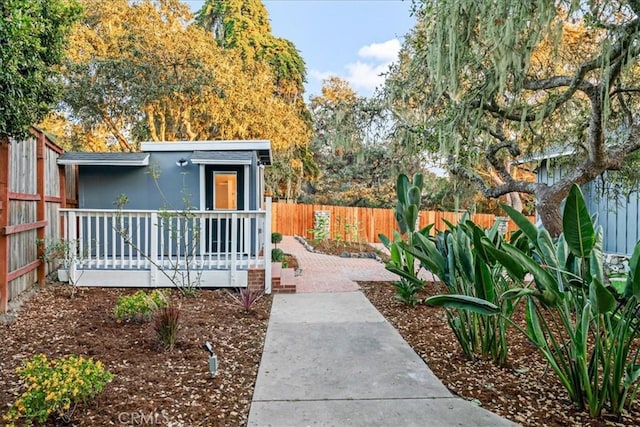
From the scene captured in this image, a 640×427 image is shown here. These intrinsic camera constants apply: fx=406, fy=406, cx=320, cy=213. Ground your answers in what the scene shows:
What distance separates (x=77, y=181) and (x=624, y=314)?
8.86m

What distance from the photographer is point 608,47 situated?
413 centimetres

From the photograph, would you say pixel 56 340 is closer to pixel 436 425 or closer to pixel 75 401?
pixel 75 401

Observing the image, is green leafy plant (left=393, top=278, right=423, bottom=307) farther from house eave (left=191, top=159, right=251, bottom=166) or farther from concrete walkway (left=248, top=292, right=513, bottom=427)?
house eave (left=191, top=159, right=251, bottom=166)

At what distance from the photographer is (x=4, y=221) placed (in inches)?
180

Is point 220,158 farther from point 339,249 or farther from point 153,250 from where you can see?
point 339,249

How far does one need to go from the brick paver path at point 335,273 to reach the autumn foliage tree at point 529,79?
108 inches

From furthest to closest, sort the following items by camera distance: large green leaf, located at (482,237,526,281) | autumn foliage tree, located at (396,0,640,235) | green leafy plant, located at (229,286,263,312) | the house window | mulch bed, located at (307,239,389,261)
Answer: mulch bed, located at (307,239,389,261), the house window, green leafy plant, located at (229,286,263,312), autumn foliage tree, located at (396,0,640,235), large green leaf, located at (482,237,526,281)

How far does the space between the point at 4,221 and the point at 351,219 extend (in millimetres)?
14333

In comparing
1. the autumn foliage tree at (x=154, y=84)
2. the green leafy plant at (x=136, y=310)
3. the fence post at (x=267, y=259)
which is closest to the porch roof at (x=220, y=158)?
the fence post at (x=267, y=259)

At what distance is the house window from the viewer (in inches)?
339

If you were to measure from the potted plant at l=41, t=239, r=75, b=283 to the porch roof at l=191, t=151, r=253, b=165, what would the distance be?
2782 mm

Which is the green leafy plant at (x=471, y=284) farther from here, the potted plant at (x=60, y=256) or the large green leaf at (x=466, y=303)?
the potted plant at (x=60, y=256)

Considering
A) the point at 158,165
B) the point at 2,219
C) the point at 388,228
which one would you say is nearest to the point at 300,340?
the point at 2,219

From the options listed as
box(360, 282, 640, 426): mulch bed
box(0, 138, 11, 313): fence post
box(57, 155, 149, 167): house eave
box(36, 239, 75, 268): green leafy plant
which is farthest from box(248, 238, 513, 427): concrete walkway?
box(57, 155, 149, 167): house eave
